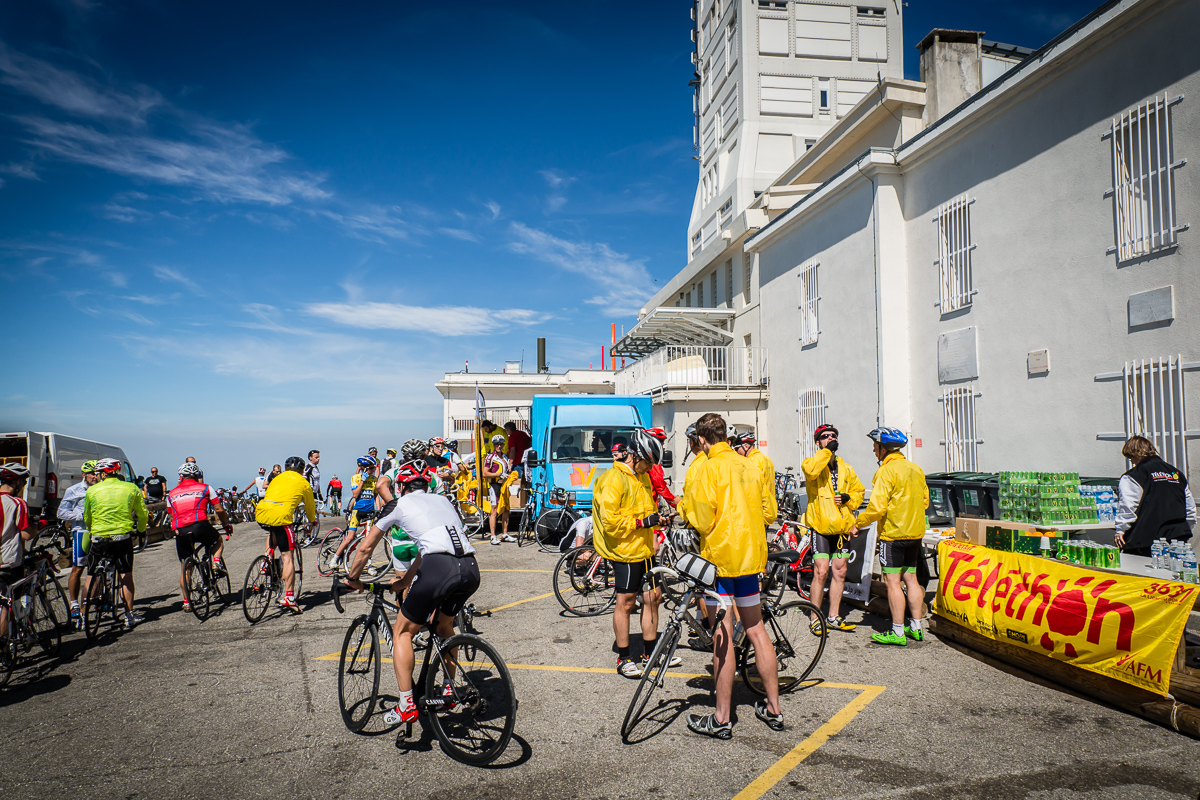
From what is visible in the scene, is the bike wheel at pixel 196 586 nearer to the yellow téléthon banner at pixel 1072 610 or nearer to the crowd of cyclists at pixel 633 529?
the crowd of cyclists at pixel 633 529

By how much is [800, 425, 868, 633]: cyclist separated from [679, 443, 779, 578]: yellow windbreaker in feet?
7.34

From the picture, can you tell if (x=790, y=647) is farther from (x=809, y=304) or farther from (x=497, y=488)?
(x=809, y=304)

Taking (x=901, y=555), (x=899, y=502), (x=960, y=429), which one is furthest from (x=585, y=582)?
(x=960, y=429)

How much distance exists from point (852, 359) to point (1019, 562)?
34.7 ft

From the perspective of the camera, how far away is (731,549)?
4.19 metres

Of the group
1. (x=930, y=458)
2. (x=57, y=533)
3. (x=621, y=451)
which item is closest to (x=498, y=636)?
(x=621, y=451)

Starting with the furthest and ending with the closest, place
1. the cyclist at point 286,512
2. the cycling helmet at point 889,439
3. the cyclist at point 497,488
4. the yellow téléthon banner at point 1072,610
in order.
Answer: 1. the cyclist at point 497,488
2. the cyclist at point 286,512
3. the cycling helmet at point 889,439
4. the yellow téléthon banner at point 1072,610

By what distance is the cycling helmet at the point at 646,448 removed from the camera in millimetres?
5586

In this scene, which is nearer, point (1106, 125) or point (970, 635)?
point (970, 635)

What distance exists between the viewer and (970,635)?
580cm

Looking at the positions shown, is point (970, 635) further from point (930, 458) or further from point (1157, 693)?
point (930, 458)

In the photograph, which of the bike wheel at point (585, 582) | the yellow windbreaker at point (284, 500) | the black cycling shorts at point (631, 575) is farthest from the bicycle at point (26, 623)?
the black cycling shorts at point (631, 575)

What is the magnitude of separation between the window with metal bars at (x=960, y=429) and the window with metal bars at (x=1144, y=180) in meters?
3.79

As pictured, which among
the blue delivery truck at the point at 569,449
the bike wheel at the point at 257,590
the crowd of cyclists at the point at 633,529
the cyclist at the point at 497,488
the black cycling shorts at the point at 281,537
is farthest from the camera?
the cyclist at the point at 497,488
